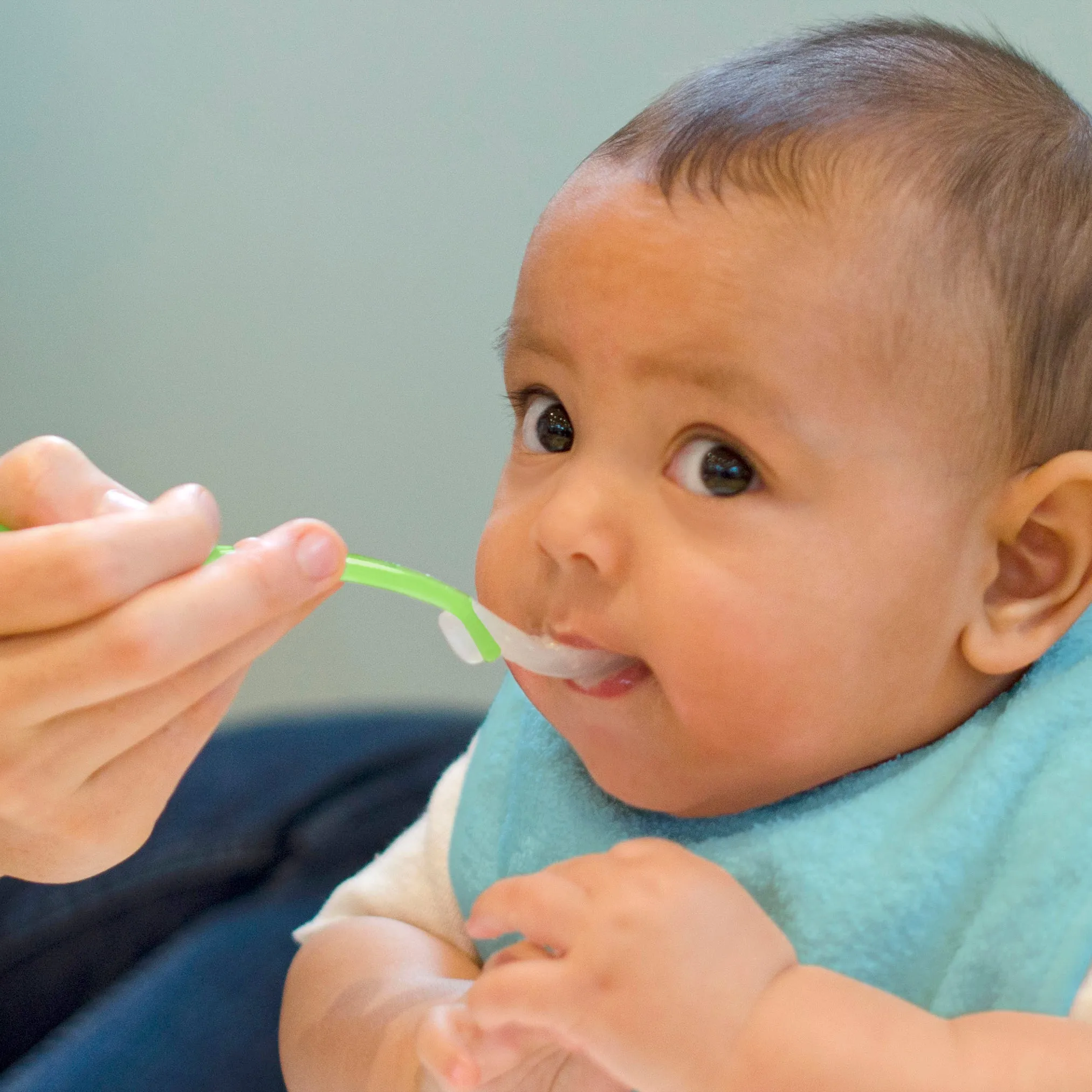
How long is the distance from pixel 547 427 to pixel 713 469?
11 cm

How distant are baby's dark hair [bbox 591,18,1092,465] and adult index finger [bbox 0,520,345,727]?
0.28 m

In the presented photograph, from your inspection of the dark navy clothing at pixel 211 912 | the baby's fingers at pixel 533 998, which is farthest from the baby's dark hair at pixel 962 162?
the dark navy clothing at pixel 211 912

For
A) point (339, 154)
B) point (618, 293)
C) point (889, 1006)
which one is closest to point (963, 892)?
point (889, 1006)

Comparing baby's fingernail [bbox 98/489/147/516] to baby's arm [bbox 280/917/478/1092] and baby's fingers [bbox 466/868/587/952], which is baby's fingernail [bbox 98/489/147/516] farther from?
baby's arm [bbox 280/917/478/1092]

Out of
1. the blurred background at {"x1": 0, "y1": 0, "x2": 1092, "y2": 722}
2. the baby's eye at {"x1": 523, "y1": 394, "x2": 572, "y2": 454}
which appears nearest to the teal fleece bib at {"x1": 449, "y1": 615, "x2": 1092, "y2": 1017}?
the baby's eye at {"x1": 523, "y1": 394, "x2": 572, "y2": 454}

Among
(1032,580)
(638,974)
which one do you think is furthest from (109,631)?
(1032,580)

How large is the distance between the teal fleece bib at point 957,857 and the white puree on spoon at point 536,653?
0.47 feet

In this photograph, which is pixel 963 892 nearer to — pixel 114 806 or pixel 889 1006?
pixel 889 1006

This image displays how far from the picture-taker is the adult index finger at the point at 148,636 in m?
0.51

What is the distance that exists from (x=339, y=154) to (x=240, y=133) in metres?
0.12

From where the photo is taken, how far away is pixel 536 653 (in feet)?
2.14

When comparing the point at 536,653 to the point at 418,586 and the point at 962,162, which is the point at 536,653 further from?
the point at 962,162

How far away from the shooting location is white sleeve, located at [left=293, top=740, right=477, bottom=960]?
85 cm

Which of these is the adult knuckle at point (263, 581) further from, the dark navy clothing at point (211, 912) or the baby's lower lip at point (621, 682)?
the dark navy clothing at point (211, 912)
